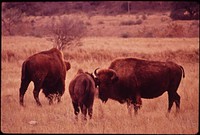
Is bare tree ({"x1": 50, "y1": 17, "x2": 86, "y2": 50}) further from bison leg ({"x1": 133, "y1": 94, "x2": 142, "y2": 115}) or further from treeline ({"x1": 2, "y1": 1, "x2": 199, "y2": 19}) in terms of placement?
bison leg ({"x1": 133, "y1": 94, "x2": 142, "y2": 115})

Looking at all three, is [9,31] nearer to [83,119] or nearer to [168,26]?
[168,26]

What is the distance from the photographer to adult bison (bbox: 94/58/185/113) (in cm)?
938

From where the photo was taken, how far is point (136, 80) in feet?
31.5

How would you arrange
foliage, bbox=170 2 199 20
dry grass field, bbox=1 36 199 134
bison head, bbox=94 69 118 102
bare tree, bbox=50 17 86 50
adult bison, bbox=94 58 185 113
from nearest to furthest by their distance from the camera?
dry grass field, bbox=1 36 199 134 → bison head, bbox=94 69 118 102 → adult bison, bbox=94 58 185 113 → bare tree, bbox=50 17 86 50 → foliage, bbox=170 2 199 20

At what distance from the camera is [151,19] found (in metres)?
38.0

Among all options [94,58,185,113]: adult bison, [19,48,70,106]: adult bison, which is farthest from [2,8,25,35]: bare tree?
[94,58,185,113]: adult bison

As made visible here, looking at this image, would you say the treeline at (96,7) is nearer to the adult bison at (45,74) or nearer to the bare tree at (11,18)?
the bare tree at (11,18)

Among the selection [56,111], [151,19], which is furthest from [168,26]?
[56,111]

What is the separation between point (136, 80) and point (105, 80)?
754 mm

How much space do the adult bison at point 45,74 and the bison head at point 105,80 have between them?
204 cm

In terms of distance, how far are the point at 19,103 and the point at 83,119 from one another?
2.83m

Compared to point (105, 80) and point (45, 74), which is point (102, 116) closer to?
point (105, 80)

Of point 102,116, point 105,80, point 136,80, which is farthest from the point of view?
point 136,80

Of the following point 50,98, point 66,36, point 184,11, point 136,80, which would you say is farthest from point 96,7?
point 136,80
